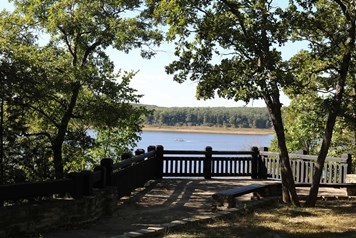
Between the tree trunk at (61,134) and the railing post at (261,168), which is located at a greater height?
the tree trunk at (61,134)

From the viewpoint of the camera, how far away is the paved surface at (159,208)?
729 cm

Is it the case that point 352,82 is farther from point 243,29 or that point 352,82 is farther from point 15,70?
point 15,70

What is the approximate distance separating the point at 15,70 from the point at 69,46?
6.26 metres

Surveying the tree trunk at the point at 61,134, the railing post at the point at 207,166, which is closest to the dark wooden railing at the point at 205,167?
the railing post at the point at 207,166

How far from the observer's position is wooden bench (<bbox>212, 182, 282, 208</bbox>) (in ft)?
31.1

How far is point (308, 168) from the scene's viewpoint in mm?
15438

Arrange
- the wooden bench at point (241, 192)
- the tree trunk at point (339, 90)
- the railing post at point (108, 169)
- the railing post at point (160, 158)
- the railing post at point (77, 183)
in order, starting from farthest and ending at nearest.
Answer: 1. the railing post at point (160, 158)
2. the tree trunk at point (339, 90)
3. the wooden bench at point (241, 192)
4. the railing post at point (108, 169)
5. the railing post at point (77, 183)

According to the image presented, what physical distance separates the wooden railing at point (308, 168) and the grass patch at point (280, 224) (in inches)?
182

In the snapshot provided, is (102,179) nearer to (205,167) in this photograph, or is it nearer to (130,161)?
(130,161)

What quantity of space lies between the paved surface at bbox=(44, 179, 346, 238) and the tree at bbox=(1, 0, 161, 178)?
340cm

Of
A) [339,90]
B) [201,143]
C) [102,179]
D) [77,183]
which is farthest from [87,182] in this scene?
[201,143]

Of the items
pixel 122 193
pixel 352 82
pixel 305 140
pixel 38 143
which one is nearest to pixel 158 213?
pixel 122 193

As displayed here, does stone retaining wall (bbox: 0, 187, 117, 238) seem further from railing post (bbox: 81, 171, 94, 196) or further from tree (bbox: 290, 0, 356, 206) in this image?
tree (bbox: 290, 0, 356, 206)

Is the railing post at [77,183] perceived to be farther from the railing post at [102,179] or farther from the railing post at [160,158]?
the railing post at [160,158]
